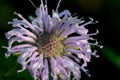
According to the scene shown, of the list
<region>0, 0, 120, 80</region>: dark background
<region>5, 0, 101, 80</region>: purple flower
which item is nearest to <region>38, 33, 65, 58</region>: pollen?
<region>5, 0, 101, 80</region>: purple flower

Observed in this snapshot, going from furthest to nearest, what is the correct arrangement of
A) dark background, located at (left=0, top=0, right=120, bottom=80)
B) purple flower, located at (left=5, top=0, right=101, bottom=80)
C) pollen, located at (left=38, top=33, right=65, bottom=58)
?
dark background, located at (left=0, top=0, right=120, bottom=80) < pollen, located at (left=38, top=33, right=65, bottom=58) < purple flower, located at (left=5, top=0, right=101, bottom=80)

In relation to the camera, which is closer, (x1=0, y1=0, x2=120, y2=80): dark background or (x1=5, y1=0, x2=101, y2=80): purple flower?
(x1=5, y1=0, x2=101, y2=80): purple flower

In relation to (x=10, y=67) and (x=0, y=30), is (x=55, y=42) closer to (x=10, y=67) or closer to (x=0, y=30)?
(x=10, y=67)

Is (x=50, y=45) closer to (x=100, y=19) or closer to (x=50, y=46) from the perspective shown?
(x=50, y=46)

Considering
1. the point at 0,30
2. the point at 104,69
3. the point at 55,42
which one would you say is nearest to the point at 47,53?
the point at 55,42

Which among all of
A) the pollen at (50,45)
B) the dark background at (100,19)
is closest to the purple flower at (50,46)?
the pollen at (50,45)

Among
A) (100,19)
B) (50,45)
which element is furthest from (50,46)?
(100,19)

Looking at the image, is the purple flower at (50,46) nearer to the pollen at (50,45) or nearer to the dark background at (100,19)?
the pollen at (50,45)

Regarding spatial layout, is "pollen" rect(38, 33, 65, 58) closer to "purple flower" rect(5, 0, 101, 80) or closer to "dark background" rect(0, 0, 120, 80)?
"purple flower" rect(5, 0, 101, 80)
